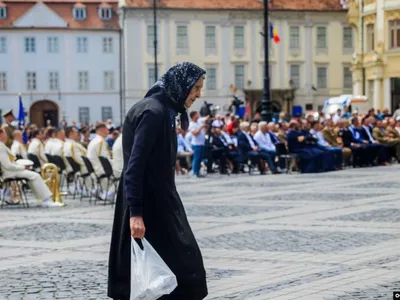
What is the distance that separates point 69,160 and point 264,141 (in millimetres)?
8560

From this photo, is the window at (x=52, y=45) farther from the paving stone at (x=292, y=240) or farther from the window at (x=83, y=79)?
the paving stone at (x=292, y=240)

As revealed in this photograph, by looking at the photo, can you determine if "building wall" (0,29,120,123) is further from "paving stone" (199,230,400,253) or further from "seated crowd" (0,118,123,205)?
"paving stone" (199,230,400,253)

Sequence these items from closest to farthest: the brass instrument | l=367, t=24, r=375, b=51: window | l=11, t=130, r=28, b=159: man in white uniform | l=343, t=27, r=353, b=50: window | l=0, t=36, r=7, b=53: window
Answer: the brass instrument < l=11, t=130, r=28, b=159: man in white uniform < l=367, t=24, r=375, b=51: window < l=343, t=27, r=353, b=50: window < l=0, t=36, r=7, b=53: window

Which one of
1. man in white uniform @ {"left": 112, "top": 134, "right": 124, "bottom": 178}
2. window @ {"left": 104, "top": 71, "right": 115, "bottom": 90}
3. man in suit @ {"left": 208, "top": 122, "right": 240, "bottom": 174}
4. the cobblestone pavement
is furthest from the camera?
window @ {"left": 104, "top": 71, "right": 115, "bottom": 90}

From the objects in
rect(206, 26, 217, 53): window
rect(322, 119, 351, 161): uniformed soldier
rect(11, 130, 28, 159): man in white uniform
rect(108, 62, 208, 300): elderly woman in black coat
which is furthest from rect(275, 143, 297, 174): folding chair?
rect(206, 26, 217, 53): window

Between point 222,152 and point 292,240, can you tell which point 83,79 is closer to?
point 222,152

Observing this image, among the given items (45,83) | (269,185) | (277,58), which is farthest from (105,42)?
(269,185)

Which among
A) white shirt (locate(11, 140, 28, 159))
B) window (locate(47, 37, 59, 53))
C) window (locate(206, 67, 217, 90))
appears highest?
window (locate(47, 37, 59, 53))

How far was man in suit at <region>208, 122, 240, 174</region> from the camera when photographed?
28.9 meters

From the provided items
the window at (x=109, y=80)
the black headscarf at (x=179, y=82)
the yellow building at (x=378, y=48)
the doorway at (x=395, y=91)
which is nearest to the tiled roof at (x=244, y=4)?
the window at (x=109, y=80)

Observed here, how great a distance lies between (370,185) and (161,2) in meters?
57.8

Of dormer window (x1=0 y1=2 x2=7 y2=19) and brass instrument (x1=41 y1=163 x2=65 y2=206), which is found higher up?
dormer window (x1=0 y1=2 x2=7 y2=19)

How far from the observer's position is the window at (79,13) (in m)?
84.3

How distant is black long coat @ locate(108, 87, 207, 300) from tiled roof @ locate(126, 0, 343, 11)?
72.0 metres
